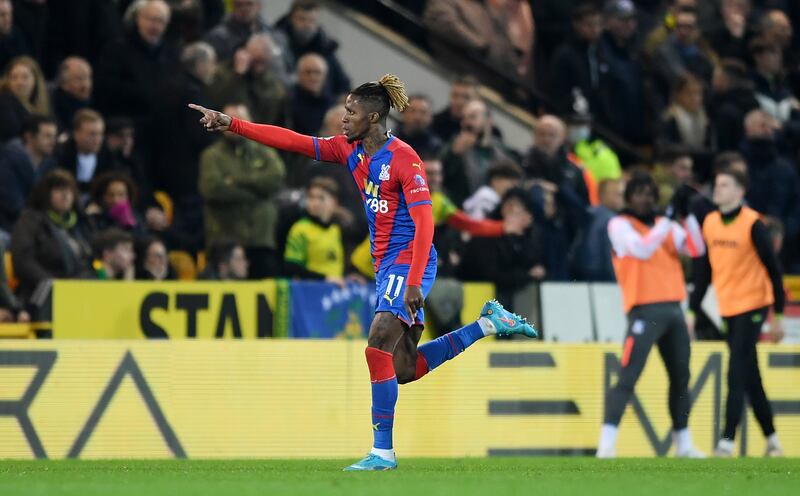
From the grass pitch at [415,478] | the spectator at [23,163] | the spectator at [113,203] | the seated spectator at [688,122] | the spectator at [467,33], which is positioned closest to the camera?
the grass pitch at [415,478]

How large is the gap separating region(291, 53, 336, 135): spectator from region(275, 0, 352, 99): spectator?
1.80 ft

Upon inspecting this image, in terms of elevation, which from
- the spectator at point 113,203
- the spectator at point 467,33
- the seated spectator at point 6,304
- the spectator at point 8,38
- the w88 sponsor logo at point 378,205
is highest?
the spectator at point 467,33

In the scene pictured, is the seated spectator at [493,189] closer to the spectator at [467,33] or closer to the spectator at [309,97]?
the spectator at [309,97]

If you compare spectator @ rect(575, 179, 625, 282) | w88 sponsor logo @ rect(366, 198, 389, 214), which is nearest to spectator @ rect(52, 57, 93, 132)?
spectator @ rect(575, 179, 625, 282)

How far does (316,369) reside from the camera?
1380cm

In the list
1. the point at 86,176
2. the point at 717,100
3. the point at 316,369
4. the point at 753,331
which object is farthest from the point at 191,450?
the point at 717,100

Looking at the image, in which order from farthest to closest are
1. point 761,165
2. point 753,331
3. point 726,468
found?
point 761,165
point 753,331
point 726,468

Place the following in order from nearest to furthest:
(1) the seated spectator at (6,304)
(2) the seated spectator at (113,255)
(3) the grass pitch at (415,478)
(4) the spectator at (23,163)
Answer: (3) the grass pitch at (415,478) → (1) the seated spectator at (6,304) → (2) the seated spectator at (113,255) → (4) the spectator at (23,163)

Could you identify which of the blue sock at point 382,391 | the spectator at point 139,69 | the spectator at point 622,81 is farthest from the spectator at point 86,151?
the spectator at point 622,81

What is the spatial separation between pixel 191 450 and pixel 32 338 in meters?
1.78

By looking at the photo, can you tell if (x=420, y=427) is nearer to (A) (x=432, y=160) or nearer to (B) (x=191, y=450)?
(B) (x=191, y=450)

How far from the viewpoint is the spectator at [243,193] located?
15.4 m

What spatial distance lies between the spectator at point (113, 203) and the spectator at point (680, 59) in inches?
299

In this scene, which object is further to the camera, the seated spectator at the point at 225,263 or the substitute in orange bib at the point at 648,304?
the seated spectator at the point at 225,263
